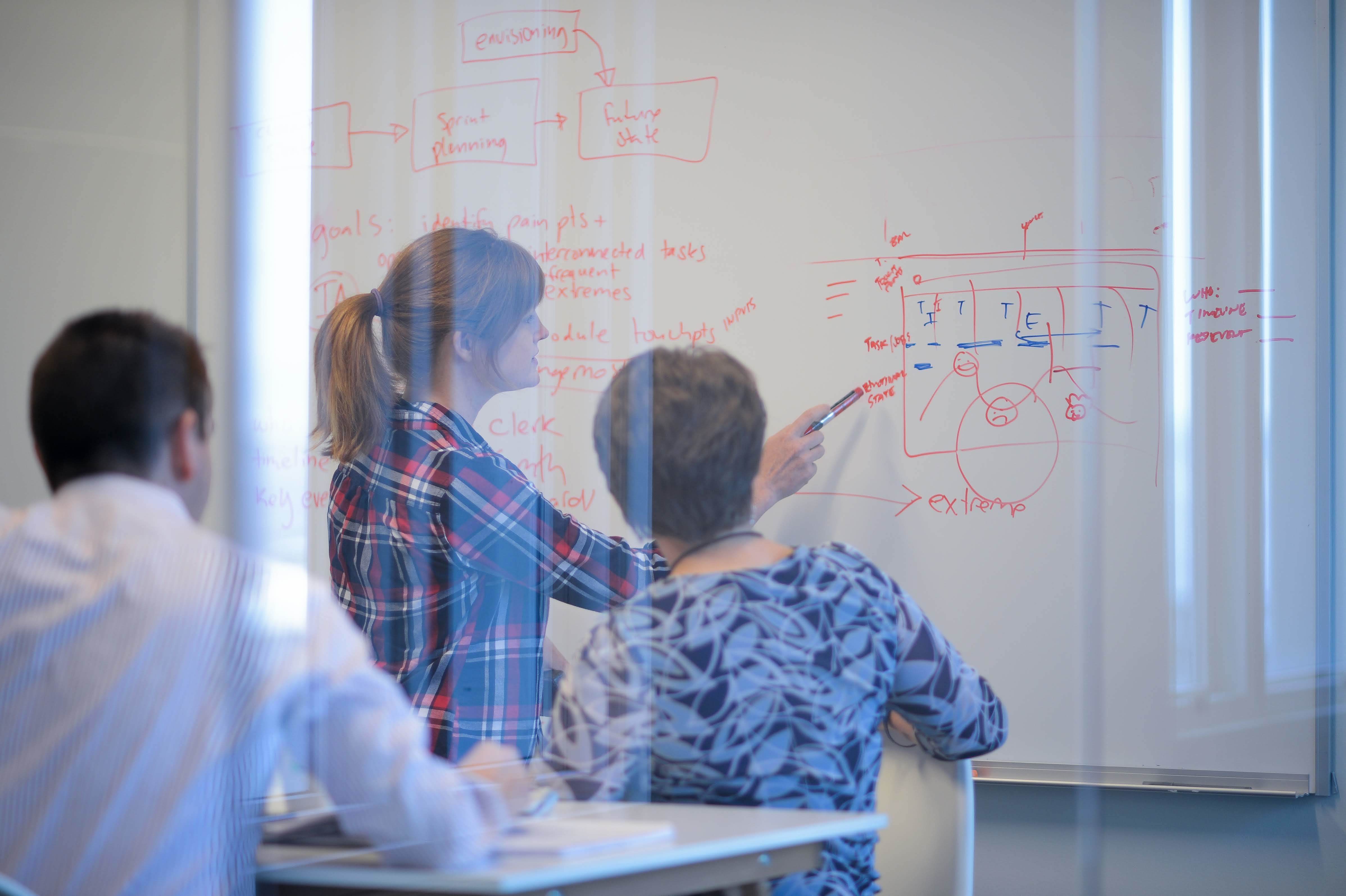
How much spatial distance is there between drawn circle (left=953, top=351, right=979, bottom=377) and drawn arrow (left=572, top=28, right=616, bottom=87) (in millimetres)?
953

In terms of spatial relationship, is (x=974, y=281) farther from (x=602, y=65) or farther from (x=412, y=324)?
(x=412, y=324)

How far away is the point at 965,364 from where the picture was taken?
222cm

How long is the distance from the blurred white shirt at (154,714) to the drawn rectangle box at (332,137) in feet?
3.62

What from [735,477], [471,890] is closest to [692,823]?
[471,890]

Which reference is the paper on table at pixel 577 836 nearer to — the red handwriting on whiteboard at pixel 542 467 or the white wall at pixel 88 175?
the white wall at pixel 88 175

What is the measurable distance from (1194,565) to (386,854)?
1.72 metres

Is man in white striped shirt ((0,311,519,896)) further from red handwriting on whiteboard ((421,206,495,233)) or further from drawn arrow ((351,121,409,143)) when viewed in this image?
drawn arrow ((351,121,409,143))

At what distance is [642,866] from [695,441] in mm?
561

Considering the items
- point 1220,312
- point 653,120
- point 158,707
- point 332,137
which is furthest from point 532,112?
point 158,707

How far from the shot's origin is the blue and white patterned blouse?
126cm

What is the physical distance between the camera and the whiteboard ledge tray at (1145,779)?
81.3 inches

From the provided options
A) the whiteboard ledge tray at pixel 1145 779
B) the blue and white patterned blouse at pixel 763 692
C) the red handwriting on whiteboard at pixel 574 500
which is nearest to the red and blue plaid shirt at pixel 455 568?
the red handwriting on whiteboard at pixel 574 500

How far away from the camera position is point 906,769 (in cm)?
167

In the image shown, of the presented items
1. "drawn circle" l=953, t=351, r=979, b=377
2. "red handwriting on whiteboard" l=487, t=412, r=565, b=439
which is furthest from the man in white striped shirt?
"drawn circle" l=953, t=351, r=979, b=377
